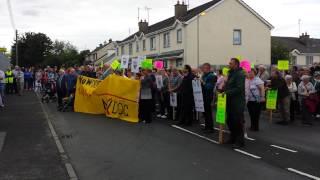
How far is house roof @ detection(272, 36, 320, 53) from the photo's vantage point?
69.6 metres

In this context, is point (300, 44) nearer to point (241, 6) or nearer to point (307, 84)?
point (241, 6)

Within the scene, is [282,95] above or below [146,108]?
above

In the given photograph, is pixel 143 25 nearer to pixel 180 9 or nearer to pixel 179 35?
pixel 180 9

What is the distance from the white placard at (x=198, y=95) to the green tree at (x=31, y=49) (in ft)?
258

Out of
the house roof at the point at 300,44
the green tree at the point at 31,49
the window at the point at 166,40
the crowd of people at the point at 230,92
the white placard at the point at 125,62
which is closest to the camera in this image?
the crowd of people at the point at 230,92

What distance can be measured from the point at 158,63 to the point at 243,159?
10.4 meters

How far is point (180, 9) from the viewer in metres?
49.3

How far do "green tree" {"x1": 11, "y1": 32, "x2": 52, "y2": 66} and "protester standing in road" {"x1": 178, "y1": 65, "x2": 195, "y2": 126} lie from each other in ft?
256

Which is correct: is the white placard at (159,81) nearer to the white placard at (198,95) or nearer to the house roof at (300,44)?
the white placard at (198,95)

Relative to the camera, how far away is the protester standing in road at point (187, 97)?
1470 centimetres

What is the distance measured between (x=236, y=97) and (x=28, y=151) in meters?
4.72

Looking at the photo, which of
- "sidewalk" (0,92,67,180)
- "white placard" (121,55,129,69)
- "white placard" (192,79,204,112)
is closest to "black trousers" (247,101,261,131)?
"white placard" (192,79,204,112)

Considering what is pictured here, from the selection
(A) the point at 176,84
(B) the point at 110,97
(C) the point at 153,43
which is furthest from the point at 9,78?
(C) the point at 153,43

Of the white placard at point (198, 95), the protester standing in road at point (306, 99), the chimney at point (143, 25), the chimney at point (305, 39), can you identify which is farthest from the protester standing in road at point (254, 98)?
the chimney at point (305, 39)
